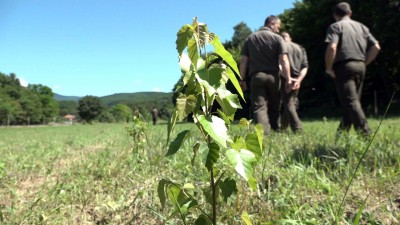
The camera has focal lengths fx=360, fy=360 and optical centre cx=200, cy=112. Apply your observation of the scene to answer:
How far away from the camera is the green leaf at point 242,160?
103 centimetres

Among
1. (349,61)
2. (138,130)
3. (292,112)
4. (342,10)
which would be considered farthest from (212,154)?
(292,112)

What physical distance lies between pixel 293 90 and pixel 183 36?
6031mm

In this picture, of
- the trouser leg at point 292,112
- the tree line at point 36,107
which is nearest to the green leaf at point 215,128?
the trouser leg at point 292,112

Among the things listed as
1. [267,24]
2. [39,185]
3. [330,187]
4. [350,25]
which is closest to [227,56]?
[330,187]

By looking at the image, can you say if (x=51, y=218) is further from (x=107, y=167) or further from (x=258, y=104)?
(x=258, y=104)

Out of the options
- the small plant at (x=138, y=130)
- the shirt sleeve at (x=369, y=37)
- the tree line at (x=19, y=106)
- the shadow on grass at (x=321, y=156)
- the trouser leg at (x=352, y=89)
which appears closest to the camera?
the shadow on grass at (x=321, y=156)

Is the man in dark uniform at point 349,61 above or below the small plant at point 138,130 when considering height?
above

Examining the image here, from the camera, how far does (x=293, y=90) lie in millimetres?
6883

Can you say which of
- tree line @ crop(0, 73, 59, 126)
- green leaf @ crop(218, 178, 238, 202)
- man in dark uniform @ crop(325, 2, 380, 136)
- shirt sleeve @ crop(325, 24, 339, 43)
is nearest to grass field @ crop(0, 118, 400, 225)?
green leaf @ crop(218, 178, 238, 202)

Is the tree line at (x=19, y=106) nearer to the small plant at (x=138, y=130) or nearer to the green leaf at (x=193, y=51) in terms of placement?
the small plant at (x=138, y=130)

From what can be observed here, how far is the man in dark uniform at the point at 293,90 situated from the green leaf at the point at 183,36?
5522 millimetres

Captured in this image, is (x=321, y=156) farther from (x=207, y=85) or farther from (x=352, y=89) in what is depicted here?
(x=207, y=85)

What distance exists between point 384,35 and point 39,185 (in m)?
23.7

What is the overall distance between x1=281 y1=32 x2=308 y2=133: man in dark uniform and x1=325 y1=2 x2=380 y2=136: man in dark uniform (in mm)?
1327
